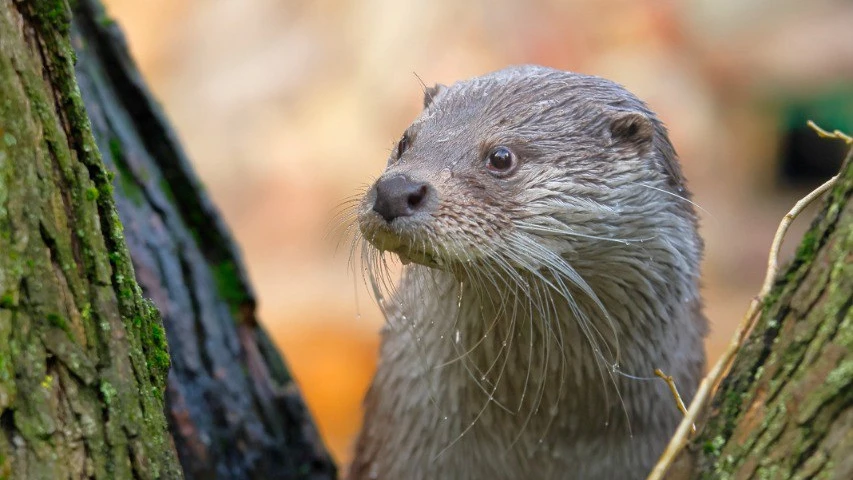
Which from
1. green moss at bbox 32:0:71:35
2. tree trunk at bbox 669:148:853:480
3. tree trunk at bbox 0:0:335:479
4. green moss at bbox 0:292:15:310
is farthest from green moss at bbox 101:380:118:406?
tree trunk at bbox 669:148:853:480

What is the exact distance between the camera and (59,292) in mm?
1257

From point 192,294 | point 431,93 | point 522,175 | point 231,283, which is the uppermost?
point 431,93

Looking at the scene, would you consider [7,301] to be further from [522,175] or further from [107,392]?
[522,175]

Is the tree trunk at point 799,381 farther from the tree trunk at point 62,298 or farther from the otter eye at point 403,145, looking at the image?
the otter eye at point 403,145

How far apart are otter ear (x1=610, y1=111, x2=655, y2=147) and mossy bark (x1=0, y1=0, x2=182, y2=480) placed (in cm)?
104

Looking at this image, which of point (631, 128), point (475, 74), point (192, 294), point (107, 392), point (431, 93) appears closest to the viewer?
point (107, 392)

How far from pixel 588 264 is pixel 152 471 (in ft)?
3.08

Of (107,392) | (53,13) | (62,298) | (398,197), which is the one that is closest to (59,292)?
(62,298)

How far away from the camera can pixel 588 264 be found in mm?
1954

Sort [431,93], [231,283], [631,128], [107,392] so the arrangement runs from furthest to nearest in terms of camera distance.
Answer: [231,283] → [431,93] → [631,128] → [107,392]

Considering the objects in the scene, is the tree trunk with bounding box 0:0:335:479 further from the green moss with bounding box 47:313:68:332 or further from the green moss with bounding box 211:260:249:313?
the green moss with bounding box 211:260:249:313

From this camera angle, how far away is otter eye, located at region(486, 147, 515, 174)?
1.91 m

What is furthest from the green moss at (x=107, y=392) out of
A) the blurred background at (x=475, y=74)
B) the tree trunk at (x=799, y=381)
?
the blurred background at (x=475, y=74)

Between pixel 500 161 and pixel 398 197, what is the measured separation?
281 mm
